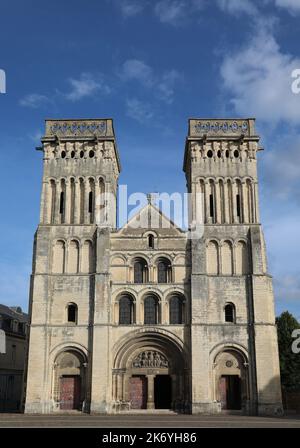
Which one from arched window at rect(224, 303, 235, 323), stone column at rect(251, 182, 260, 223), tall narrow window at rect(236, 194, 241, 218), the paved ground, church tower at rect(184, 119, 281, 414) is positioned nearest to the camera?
the paved ground

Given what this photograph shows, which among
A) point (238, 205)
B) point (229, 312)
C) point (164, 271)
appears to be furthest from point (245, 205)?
point (229, 312)

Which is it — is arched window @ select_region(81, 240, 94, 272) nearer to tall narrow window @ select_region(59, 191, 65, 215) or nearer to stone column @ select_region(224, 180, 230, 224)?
tall narrow window @ select_region(59, 191, 65, 215)

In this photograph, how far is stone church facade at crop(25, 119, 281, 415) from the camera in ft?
117

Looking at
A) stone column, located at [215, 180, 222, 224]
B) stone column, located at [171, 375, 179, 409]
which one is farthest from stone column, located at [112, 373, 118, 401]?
stone column, located at [215, 180, 222, 224]

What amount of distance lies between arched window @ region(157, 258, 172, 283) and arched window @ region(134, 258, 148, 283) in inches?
37.1

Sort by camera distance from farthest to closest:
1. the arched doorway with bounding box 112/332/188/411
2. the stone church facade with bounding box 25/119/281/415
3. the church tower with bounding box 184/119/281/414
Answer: the arched doorway with bounding box 112/332/188/411 → the stone church facade with bounding box 25/119/281/415 → the church tower with bounding box 184/119/281/414

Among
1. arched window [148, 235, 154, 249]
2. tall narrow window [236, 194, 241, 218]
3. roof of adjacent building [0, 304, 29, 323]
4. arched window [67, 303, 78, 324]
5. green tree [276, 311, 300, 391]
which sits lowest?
green tree [276, 311, 300, 391]

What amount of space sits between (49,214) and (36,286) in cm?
559

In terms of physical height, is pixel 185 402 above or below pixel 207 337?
below

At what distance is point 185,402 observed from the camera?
35.8 metres
